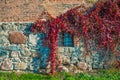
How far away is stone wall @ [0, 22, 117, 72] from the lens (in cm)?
1139

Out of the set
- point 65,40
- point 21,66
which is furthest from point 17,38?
point 65,40

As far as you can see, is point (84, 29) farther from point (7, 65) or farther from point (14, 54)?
point (7, 65)

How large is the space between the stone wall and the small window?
9.5 inches

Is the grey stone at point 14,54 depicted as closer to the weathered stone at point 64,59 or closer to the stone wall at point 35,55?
the stone wall at point 35,55

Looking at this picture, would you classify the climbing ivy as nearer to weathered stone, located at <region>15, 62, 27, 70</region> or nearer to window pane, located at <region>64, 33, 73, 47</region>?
window pane, located at <region>64, 33, 73, 47</region>

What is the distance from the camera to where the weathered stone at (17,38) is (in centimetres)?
1150

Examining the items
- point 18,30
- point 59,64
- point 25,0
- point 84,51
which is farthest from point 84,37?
point 25,0

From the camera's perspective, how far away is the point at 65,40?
1175cm

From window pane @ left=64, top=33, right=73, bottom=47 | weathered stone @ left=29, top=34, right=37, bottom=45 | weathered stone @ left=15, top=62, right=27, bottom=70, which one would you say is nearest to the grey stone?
weathered stone @ left=15, top=62, right=27, bottom=70

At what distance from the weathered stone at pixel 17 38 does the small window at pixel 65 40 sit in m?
1.17

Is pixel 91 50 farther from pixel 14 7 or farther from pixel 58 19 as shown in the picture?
pixel 14 7

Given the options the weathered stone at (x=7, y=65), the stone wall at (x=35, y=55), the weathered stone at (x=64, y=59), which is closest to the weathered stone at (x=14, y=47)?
the stone wall at (x=35, y=55)

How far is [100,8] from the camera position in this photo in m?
12.3

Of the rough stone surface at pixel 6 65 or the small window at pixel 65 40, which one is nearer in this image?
the rough stone surface at pixel 6 65
